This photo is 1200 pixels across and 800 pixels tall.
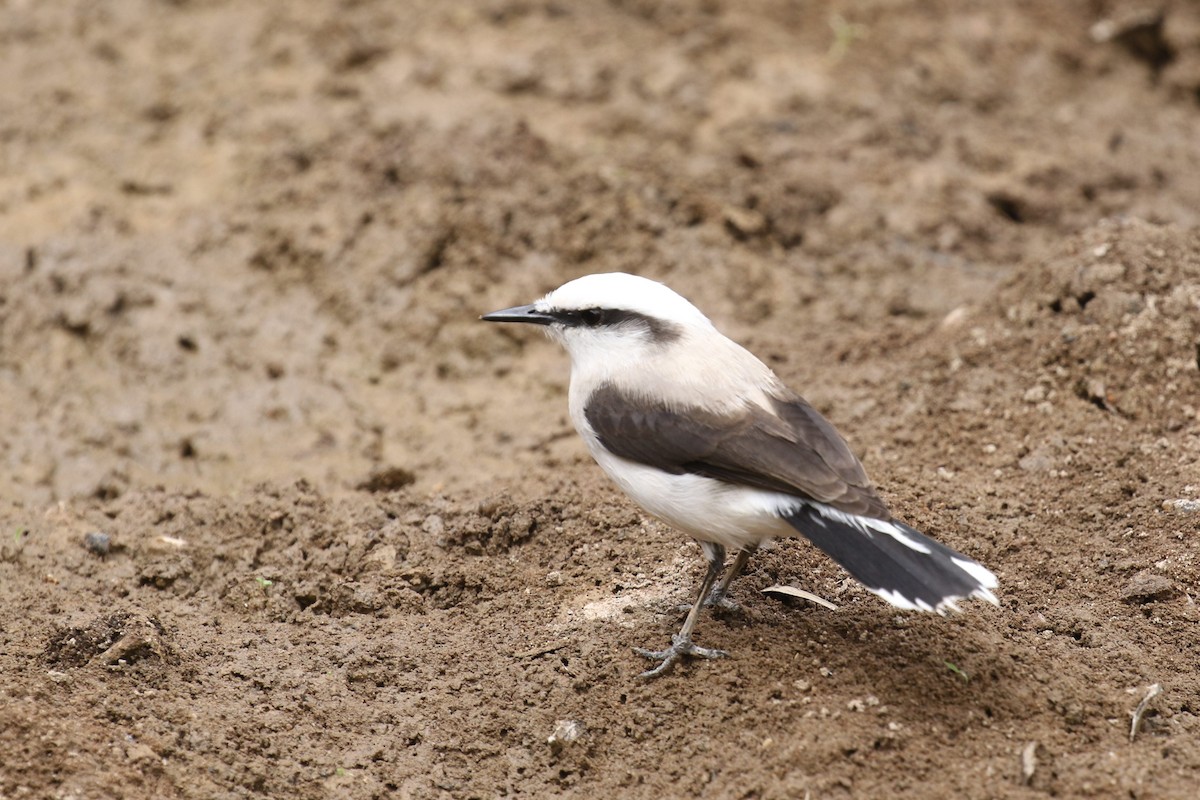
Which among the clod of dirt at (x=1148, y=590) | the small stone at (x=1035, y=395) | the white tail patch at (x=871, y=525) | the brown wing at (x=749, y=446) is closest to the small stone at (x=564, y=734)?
the brown wing at (x=749, y=446)

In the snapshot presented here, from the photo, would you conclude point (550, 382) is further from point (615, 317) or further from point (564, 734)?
point (564, 734)

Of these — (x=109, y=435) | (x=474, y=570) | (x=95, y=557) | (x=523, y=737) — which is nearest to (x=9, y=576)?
(x=95, y=557)

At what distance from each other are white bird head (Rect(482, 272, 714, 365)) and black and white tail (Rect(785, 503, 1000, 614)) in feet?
3.60

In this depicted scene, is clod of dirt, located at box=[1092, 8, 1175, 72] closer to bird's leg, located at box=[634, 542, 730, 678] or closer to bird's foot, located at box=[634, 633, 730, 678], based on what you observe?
bird's leg, located at box=[634, 542, 730, 678]

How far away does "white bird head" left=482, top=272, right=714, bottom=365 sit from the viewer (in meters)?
5.44

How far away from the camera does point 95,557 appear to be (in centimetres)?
602

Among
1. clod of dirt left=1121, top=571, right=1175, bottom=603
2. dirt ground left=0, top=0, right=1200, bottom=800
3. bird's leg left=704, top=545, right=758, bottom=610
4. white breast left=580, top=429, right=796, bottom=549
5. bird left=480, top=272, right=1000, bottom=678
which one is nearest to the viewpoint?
bird left=480, top=272, right=1000, bottom=678

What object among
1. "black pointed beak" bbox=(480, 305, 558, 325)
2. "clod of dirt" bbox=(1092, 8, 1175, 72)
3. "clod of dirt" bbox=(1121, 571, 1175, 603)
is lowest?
"clod of dirt" bbox=(1121, 571, 1175, 603)

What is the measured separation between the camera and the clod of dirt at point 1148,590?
5.11 m

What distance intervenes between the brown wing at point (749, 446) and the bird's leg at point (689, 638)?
396 millimetres

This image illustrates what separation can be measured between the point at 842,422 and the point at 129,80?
6.42m

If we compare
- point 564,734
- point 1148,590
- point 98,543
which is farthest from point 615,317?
point 98,543

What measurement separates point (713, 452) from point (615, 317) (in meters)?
0.88

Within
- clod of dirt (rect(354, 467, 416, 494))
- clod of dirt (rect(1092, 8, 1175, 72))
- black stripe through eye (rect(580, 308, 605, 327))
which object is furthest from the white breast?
clod of dirt (rect(1092, 8, 1175, 72))
